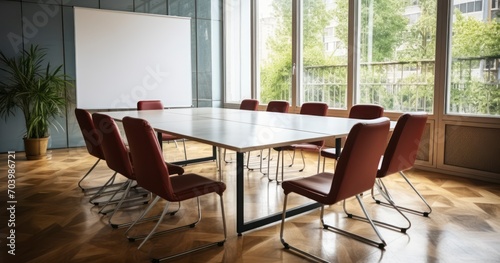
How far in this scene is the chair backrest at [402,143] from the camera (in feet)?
9.39

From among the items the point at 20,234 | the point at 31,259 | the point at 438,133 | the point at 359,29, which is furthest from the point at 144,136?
the point at 359,29

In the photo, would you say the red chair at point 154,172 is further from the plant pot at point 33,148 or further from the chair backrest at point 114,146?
the plant pot at point 33,148

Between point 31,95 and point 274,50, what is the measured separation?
4135 mm

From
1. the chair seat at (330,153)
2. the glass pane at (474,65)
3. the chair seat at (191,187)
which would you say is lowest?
the chair seat at (191,187)

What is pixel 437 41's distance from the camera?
484cm

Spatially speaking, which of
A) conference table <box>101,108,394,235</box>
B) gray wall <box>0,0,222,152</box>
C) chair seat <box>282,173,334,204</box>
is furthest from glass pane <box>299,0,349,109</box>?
chair seat <box>282,173,334,204</box>

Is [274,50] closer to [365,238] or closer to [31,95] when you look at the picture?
[31,95]

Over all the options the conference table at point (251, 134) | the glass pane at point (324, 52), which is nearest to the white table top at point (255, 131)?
the conference table at point (251, 134)

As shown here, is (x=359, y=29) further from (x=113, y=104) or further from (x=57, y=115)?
(x=57, y=115)

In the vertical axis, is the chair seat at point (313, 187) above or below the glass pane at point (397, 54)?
below

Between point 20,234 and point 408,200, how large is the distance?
3317 millimetres

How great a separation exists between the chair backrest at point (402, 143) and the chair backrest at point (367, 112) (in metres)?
0.91

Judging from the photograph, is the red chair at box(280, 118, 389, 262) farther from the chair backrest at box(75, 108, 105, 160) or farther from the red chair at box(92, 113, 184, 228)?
the chair backrest at box(75, 108, 105, 160)

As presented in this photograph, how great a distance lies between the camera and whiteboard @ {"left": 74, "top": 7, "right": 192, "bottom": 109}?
668 centimetres
